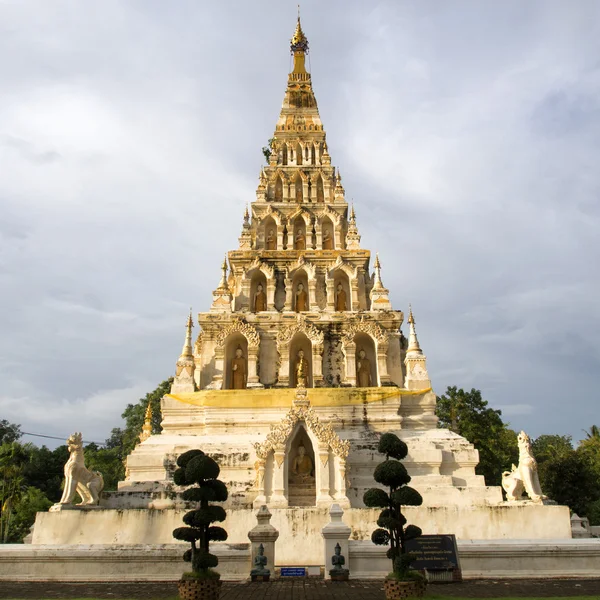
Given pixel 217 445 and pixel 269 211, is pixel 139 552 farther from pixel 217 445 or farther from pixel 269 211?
pixel 269 211

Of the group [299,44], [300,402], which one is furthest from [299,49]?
[300,402]

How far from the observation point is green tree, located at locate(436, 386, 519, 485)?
136ft

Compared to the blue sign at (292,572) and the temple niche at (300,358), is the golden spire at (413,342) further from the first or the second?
the blue sign at (292,572)

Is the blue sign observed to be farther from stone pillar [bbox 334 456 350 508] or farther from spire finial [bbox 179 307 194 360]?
Result: spire finial [bbox 179 307 194 360]

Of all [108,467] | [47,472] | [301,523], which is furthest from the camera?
[47,472]

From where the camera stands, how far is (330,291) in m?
28.2

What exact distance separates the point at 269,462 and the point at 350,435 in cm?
393

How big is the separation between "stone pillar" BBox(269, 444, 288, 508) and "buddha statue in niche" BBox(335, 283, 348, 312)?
1111 cm

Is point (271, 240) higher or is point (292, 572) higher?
point (271, 240)

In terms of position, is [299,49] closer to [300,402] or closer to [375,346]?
[375,346]

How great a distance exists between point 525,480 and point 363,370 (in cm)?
982

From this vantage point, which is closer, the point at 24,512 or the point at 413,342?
the point at 413,342

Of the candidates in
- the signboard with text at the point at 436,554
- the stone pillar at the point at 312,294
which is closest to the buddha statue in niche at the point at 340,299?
the stone pillar at the point at 312,294

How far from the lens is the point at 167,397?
23797 mm
